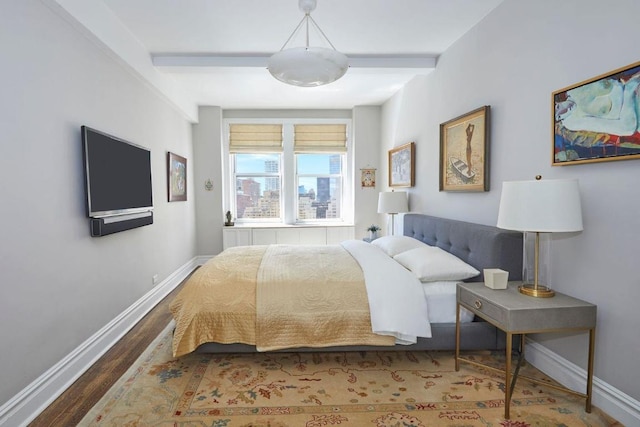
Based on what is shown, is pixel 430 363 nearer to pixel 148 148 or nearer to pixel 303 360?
pixel 303 360

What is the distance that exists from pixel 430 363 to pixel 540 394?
2.16ft

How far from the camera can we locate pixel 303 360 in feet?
7.77

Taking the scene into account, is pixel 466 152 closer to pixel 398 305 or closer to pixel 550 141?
pixel 550 141

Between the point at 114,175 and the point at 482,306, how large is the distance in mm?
2909

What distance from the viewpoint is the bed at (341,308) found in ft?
7.17

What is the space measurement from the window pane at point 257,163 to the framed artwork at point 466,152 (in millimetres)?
3229

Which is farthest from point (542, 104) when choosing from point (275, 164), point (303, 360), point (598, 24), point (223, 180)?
point (223, 180)

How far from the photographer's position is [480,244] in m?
2.41

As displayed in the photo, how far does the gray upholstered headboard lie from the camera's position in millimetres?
2234

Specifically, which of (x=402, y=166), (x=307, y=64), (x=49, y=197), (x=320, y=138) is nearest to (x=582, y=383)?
(x=307, y=64)

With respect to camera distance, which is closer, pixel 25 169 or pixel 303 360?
pixel 25 169

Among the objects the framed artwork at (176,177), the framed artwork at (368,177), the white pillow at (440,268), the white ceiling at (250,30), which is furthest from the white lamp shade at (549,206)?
the framed artwork at (176,177)

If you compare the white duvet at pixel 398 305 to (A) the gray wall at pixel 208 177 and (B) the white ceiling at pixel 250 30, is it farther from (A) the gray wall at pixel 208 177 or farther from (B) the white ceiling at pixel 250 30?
(A) the gray wall at pixel 208 177

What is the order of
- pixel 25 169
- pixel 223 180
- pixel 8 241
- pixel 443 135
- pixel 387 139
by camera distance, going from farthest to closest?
pixel 223 180 < pixel 387 139 < pixel 443 135 < pixel 25 169 < pixel 8 241
